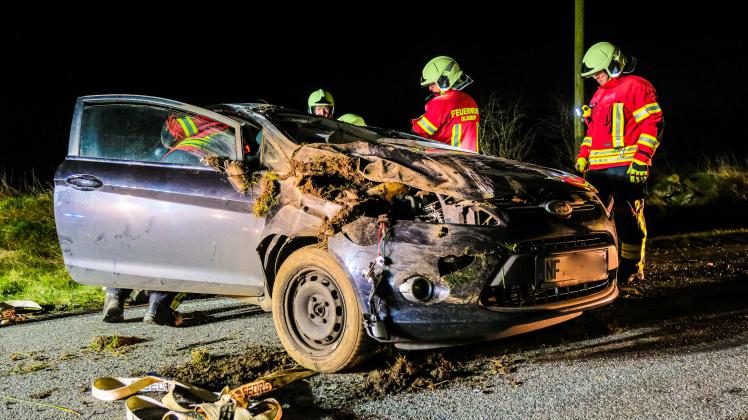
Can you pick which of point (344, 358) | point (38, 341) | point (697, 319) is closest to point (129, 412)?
point (344, 358)

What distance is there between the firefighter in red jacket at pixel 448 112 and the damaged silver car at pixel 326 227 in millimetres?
1410

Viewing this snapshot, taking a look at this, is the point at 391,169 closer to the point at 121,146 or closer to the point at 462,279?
the point at 462,279

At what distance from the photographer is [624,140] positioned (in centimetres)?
553

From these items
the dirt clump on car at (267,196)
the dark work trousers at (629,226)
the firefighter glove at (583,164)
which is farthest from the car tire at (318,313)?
the firefighter glove at (583,164)

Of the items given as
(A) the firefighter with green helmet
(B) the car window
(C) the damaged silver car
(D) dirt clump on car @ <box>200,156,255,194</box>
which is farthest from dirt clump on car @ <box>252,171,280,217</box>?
(A) the firefighter with green helmet

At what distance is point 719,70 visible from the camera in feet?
94.9

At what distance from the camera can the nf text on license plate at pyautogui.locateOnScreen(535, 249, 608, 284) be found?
3.29m

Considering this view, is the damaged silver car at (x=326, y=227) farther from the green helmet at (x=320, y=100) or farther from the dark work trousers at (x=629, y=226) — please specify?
the green helmet at (x=320, y=100)

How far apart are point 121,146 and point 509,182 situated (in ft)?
8.82

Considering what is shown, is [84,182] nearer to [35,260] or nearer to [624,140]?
[35,260]

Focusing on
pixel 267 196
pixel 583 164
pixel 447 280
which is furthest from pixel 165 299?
pixel 583 164

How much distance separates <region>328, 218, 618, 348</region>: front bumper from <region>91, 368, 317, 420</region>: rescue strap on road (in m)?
0.60

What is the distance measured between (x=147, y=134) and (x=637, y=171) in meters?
3.88

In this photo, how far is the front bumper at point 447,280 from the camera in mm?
3168
